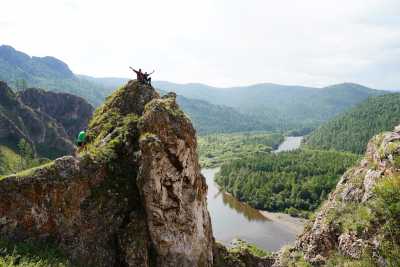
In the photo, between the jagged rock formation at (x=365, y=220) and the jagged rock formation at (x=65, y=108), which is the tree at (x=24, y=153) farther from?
the jagged rock formation at (x=365, y=220)

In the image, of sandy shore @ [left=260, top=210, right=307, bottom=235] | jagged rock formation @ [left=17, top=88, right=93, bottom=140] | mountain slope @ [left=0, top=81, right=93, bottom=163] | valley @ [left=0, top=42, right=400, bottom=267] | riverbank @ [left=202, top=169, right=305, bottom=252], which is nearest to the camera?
valley @ [left=0, top=42, right=400, bottom=267]

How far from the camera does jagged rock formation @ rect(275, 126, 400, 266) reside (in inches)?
572

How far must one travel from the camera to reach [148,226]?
2616cm

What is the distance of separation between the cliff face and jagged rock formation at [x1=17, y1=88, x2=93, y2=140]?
124 metres

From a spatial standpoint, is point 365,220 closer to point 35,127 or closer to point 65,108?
point 35,127

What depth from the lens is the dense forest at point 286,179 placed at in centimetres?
11188

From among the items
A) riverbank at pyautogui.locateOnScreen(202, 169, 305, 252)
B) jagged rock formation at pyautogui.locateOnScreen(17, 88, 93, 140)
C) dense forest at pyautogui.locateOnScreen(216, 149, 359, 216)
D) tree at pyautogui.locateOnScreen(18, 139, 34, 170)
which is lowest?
riverbank at pyautogui.locateOnScreen(202, 169, 305, 252)

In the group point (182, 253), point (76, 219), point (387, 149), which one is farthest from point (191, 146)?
point (387, 149)

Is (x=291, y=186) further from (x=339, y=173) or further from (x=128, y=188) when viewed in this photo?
(x=128, y=188)

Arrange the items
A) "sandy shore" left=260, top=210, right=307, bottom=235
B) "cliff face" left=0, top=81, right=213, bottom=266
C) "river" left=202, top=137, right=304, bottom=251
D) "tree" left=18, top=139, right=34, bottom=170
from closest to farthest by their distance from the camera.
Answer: "cliff face" left=0, top=81, right=213, bottom=266 → "tree" left=18, top=139, right=34, bottom=170 → "river" left=202, top=137, right=304, bottom=251 → "sandy shore" left=260, top=210, right=307, bottom=235

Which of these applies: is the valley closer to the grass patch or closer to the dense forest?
the grass patch

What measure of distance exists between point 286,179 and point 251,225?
37070mm

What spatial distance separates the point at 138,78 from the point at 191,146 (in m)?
10.5

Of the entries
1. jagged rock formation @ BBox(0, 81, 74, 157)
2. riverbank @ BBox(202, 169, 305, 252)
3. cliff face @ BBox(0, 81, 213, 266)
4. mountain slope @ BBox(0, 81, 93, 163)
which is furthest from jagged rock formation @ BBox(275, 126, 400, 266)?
jagged rock formation @ BBox(0, 81, 74, 157)
